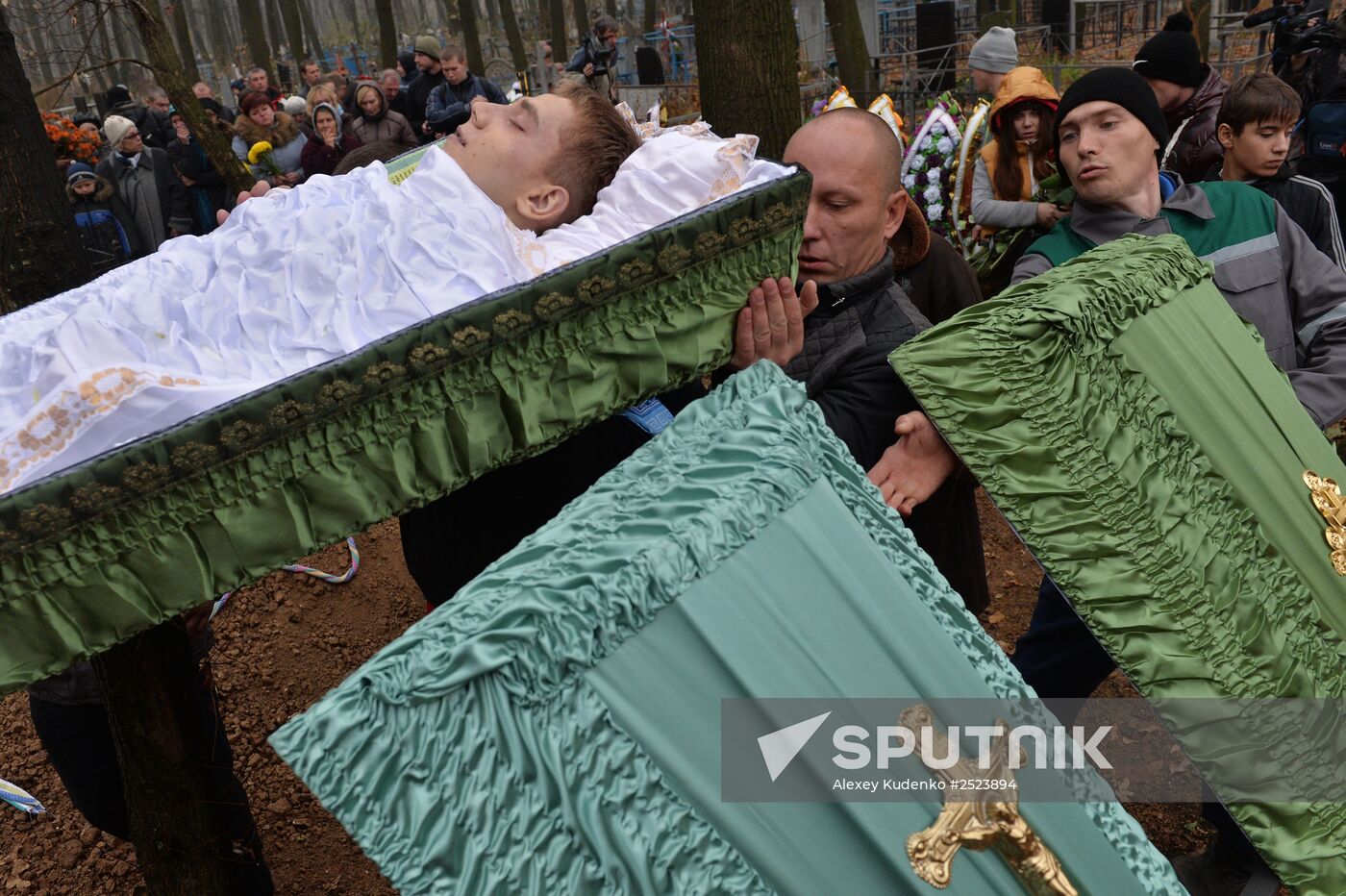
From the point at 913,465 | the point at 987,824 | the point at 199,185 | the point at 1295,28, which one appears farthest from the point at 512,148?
the point at 199,185

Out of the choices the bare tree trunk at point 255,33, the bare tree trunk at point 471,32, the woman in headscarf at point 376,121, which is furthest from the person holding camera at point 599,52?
the bare tree trunk at point 255,33

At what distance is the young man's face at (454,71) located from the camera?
9391 mm

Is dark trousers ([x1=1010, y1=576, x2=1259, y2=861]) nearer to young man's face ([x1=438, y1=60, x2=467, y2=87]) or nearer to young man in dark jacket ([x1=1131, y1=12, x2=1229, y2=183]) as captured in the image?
young man in dark jacket ([x1=1131, y1=12, x2=1229, y2=183])

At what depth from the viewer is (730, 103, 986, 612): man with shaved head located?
193cm

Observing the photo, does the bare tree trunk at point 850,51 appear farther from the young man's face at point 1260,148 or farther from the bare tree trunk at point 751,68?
the young man's face at point 1260,148

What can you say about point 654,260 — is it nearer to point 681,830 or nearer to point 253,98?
point 681,830

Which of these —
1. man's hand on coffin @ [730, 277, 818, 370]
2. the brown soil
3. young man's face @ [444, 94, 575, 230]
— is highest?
young man's face @ [444, 94, 575, 230]

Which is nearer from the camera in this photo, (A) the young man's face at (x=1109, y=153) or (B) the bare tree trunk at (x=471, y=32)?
(A) the young man's face at (x=1109, y=153)

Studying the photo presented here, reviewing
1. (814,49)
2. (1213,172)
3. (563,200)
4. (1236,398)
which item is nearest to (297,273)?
(563,200)

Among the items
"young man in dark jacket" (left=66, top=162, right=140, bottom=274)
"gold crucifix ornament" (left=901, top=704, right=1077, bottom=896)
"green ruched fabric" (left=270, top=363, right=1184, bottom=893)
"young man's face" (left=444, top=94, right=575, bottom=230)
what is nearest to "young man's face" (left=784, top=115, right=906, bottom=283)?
"young man's face" (left=444, top=94, right=575, bottom=230)

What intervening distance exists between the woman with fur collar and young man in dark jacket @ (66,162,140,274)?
1161 millimetres

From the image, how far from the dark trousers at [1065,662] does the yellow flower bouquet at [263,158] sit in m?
7.86

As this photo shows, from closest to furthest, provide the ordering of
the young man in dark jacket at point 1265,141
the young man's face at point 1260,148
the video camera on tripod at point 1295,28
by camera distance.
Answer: the young man in dark jacket at point 1265,141, the young man's face at point 1260,148, the video camera on tripod at point 1295,28

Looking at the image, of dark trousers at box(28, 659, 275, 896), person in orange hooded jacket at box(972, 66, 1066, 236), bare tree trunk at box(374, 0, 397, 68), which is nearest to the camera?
dark trousers at box(28, 659, 275, 896)
